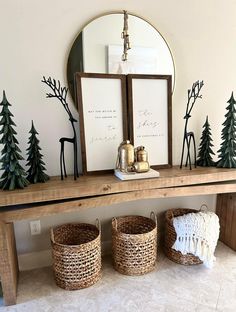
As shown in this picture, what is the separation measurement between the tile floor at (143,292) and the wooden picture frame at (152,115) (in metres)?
0.84

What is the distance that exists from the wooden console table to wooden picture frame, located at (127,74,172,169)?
188 millimetres

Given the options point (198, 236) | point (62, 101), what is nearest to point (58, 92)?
point (62, 101)

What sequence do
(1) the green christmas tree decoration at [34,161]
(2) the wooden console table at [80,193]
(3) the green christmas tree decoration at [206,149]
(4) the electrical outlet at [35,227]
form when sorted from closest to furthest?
(2) the wooden console table at [80,193]
(1) the green christmas tree decoration at [34,161]
(4) the electrical outlet at [35,227]
(3) the green christmas tree decoration at [206,149]

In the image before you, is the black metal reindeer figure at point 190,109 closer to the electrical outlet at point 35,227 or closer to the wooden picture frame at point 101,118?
the wooden picture frame at point 101,118

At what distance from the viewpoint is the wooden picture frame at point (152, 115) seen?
1792mm

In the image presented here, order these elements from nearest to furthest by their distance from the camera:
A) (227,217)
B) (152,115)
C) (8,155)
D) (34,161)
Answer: (8,155), (34,161), (152,115), (227,217)

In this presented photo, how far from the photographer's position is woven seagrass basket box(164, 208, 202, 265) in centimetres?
186

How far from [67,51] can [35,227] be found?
4.38ft

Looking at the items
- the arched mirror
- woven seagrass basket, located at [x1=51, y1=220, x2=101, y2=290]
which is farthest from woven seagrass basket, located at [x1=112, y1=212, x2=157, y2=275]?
the arched mirror

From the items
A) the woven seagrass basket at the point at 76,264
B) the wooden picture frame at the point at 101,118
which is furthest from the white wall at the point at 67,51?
the woven seagrass basket at the point at 76,264

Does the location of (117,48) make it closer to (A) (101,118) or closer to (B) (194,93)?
(A) (101,118)

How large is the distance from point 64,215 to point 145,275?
0.77 meters

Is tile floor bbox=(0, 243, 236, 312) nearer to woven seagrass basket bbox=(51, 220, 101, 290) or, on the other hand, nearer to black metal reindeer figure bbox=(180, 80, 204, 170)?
woven seagrass basket bbox=(51, 220, 101, 290)

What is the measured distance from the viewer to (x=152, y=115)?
1848 millimetres
